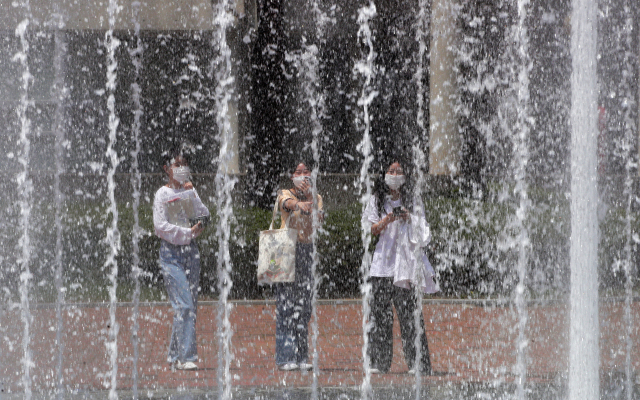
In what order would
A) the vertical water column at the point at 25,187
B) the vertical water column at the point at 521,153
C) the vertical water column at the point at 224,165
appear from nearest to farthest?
the vertical water column at the point at 25,187, the vertical water column at the point at 224,165, the vertical water column at the point at 521,153

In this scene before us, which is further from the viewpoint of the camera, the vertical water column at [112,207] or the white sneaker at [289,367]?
the vertical water column at [112,207]

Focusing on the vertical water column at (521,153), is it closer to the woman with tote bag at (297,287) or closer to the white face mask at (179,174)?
the woman with tote bag at (297,287)

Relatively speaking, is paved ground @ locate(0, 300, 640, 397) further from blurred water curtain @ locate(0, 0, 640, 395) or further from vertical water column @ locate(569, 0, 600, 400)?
blurred water curtain @ locate(0, 0, 640, 395)

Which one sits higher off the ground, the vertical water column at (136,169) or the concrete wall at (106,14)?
the concrete wall at (106,14)

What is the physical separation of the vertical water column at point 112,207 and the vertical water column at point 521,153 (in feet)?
14.4

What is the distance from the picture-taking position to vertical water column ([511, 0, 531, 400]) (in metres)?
9.56

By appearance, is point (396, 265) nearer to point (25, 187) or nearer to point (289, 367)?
point (289, 367)

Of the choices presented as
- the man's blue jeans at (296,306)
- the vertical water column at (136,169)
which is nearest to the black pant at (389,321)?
the man's blue jeans at (296,306)

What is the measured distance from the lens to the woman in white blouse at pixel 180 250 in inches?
207

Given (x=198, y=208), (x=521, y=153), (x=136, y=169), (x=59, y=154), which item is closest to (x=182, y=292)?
(x=198, y=208)

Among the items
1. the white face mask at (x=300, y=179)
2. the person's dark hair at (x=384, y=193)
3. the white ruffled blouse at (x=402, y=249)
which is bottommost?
the white ruffled blouse at (x=402, y=249)

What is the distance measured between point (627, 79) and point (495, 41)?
2.07 m

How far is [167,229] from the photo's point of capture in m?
5.23

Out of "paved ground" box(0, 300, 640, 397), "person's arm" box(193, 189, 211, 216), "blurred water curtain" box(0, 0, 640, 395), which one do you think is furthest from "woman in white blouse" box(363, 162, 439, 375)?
"blurred water curtain" box(0, 0, 640, 395)
